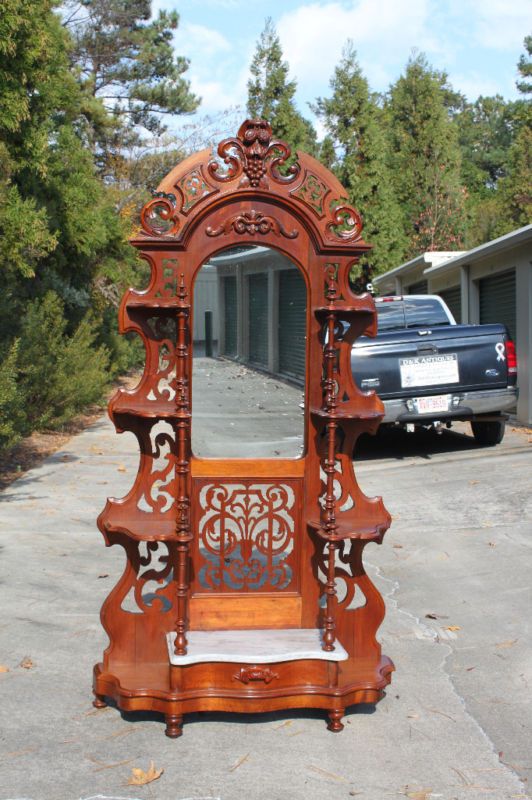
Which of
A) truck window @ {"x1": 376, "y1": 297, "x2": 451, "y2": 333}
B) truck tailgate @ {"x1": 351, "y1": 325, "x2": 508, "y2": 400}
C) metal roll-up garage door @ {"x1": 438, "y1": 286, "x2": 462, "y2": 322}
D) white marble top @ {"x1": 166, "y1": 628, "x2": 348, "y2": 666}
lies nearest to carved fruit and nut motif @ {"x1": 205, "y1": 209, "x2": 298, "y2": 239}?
white marble top @ {"x1": 166, "y1": 628, "x2": 348, "y2": 666}

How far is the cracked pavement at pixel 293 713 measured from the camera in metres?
3.74

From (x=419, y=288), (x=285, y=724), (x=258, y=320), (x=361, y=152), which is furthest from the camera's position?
(x=361, y=152)

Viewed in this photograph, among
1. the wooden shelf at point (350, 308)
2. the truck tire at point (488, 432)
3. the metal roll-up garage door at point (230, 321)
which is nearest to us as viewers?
the wooden shelf at point (350, 308)

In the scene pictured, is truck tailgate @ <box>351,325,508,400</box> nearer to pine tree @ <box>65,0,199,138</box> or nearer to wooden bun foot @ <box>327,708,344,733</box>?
wooden bun foot @ <box>327,708,344,733</box>

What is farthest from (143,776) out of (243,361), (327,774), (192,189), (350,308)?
(243,361)

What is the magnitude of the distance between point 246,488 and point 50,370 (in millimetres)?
8834

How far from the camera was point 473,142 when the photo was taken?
68.2 m

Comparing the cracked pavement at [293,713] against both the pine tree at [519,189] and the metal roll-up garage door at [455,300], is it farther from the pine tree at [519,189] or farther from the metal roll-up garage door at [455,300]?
the pine tree at [519,189]

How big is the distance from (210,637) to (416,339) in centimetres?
700

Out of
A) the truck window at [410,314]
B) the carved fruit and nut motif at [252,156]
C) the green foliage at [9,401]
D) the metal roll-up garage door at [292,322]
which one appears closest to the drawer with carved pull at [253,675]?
the metal roll-up garage door at [292,322]

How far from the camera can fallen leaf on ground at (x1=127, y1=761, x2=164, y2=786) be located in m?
3.70

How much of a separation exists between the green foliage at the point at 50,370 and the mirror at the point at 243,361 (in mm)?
6329

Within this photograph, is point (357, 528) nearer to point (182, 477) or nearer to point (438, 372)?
point (182, 477)

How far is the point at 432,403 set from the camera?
11.0 metres
